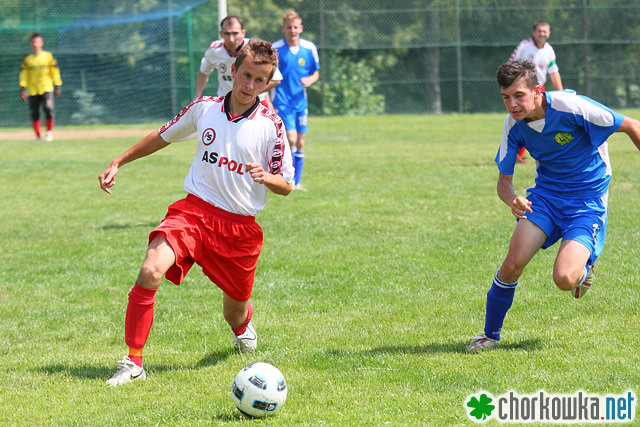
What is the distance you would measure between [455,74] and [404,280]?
71.3 feet

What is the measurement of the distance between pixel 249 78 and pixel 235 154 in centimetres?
46

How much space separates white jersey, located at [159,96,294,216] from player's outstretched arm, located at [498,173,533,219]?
1.33 meters

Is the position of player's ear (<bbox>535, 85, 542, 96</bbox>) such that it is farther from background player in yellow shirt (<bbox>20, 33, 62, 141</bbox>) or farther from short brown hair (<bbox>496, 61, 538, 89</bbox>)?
background player in yellow shirt (<bbox>20, 33, 62, 141</bbox>)

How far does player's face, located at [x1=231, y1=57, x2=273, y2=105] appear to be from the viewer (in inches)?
183

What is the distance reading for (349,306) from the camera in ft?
19.9

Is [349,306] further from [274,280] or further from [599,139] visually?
[599,139]

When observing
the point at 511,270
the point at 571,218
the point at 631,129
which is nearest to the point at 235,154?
the point at 511,270

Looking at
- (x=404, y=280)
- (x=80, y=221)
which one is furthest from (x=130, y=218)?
(x=404, y=280)

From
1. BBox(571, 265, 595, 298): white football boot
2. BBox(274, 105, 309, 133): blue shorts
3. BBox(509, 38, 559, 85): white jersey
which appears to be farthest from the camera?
BBox(509, 38, 559, 85): white jersey

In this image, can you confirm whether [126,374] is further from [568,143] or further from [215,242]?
[568,143]

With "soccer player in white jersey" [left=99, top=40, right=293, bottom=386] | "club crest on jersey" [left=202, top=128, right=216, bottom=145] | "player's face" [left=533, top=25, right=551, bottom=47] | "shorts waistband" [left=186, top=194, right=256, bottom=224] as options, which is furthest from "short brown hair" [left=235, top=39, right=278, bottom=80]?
"player's face" [left=533, top=25, right=551, bottom=47]

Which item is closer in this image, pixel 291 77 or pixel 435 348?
pixel 435 348

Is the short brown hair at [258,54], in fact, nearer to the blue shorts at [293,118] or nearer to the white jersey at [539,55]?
the blue shorts at [293,118]

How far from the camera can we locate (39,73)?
19875 millimetres
